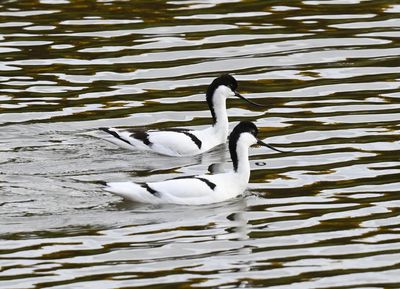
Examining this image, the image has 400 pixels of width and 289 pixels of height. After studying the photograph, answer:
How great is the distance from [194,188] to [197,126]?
4023 millimetres

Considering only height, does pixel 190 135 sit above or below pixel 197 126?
above

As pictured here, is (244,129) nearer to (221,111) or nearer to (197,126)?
(221,111)

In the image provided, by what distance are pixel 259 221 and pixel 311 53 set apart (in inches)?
301

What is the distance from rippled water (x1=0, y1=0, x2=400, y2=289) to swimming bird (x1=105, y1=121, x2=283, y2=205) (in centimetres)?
14

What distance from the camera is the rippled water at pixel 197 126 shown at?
1431 cm

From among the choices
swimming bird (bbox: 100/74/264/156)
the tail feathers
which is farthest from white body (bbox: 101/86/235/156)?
the tail feathers

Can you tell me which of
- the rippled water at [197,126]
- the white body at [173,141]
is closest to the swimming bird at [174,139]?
the white body at [173,141]

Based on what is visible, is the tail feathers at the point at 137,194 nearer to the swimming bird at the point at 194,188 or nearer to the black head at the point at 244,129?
the swimming bird at the point at 194,188

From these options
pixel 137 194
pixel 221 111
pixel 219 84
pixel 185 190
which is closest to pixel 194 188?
pixel 185 190

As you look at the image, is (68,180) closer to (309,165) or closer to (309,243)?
(309,165)

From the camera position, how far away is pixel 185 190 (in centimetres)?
1670

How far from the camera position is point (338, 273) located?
546 inches

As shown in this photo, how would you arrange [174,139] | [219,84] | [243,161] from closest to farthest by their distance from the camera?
[243,161]
[174,139]
[219,84]

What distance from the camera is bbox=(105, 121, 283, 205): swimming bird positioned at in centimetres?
1669
